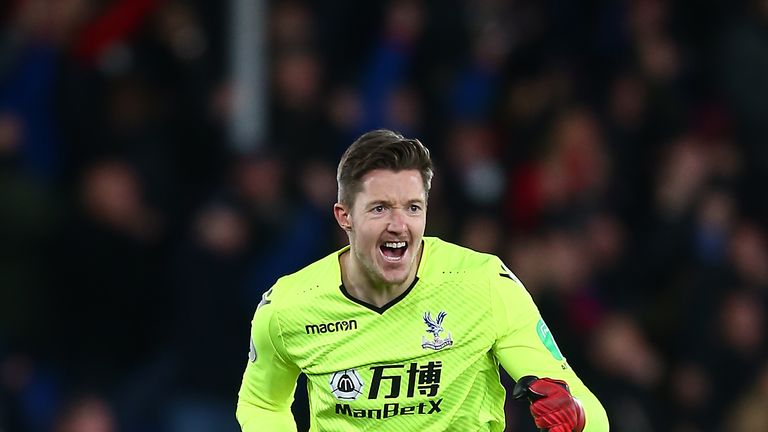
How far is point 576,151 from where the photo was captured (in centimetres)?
957

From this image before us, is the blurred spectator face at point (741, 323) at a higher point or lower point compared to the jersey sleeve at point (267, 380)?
lower

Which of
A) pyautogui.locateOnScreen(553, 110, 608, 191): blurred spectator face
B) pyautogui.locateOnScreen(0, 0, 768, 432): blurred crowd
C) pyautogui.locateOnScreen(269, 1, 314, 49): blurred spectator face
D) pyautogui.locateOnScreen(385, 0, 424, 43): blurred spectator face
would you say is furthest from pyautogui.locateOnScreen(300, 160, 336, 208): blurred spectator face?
pyautogui.locateOnScreen(553, 110, 608, 191): blurred spectator face

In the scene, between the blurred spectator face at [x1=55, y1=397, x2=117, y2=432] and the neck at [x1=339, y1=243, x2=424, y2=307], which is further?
the blurred spectator face at [x1=55, y1=397, x2=117, y2=432]

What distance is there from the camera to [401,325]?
4879mm

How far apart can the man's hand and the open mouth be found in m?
0.58

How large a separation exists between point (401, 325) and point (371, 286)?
0.17m

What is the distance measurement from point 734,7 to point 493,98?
208 centimetres

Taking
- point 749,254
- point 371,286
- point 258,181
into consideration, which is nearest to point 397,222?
point 371,286

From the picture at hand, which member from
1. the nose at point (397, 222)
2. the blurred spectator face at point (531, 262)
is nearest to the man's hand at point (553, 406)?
the nose at point (397, 222)

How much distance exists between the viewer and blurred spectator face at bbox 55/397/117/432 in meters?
8.06

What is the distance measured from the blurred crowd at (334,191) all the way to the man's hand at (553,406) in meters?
3.33

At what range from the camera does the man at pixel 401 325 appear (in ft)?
15.6

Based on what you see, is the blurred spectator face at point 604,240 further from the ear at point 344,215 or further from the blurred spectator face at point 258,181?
the ear at point 344,215

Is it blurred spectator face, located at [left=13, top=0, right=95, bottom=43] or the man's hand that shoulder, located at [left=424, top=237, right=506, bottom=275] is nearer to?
the man's hand
